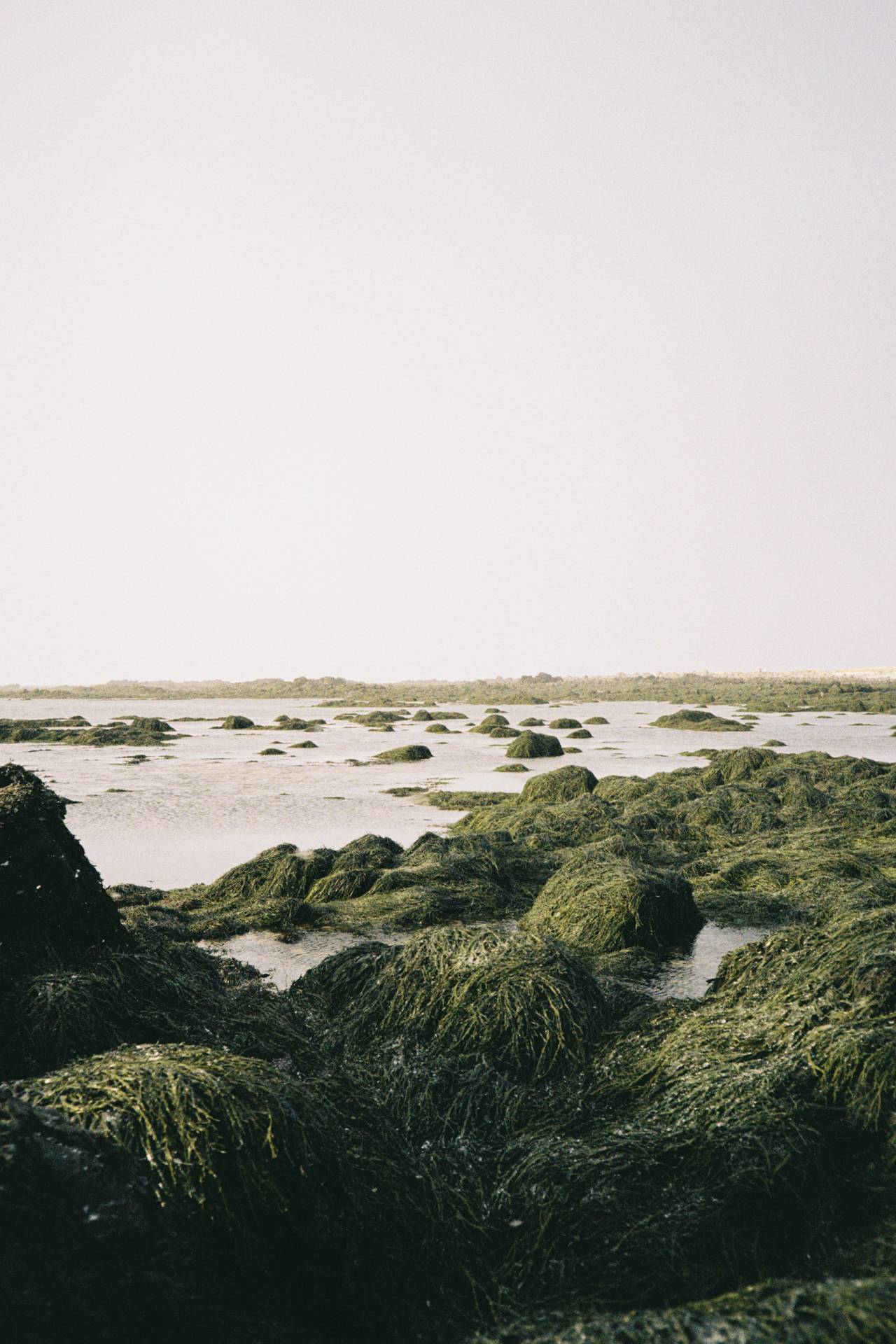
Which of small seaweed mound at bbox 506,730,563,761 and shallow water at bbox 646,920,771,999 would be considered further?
small seaweed mound at bbox 506,730,563,761

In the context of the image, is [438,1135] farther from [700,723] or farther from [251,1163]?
[700,723]

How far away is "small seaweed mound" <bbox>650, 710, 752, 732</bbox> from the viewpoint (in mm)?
22703

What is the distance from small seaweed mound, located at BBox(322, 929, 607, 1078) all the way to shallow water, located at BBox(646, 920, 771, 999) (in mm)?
651

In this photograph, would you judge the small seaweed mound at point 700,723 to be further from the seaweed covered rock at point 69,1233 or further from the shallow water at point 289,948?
the seaweed covered rock at point 69,1233

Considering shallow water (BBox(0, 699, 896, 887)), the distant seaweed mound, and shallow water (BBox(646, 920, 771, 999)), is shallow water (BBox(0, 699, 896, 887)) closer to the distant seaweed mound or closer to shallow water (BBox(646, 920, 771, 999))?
the distant seaweed mound

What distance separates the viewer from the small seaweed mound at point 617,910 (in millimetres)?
4609

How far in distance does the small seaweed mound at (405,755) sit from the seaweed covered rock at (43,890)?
12.8m

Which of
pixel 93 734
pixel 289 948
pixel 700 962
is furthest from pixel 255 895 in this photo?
pixel 93 734

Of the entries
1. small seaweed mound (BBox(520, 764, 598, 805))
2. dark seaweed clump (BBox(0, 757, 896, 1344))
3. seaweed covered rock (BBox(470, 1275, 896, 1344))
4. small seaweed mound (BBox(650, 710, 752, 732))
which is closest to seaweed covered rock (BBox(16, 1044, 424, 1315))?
dark seaweed clump (BBox(0, 757, 896, 1344))

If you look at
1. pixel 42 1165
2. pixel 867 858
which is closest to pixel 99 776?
pixel 867 858

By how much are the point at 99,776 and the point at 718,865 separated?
11.4 m

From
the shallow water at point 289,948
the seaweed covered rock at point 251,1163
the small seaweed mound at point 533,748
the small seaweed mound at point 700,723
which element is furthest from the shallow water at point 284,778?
the seaweed covered rock at point 251,1163

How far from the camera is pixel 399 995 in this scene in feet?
11.4

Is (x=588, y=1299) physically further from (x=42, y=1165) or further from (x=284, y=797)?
(x=284, y=797)
